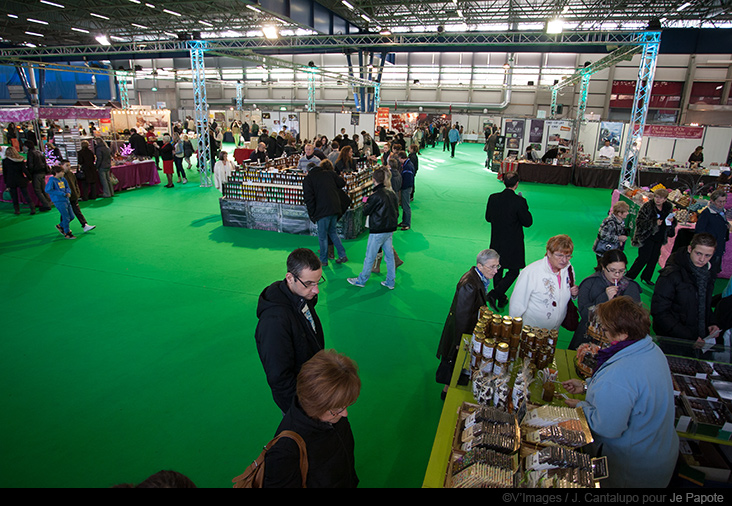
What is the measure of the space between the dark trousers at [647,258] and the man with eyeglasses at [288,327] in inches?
235

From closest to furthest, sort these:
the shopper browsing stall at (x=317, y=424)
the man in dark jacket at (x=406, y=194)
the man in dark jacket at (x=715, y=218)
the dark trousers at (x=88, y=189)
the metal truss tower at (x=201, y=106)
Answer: the shopper browsing stall at (x=317, y=424) < the man in dark jacket at (x=715, y=218) < the man in dark jacket at (x=406, y=194) < the dark trousers at (x=88, y=189) < the metal truss tower at (x=201, y=106)

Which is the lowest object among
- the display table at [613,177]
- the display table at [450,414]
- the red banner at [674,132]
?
the display table at [450,414]

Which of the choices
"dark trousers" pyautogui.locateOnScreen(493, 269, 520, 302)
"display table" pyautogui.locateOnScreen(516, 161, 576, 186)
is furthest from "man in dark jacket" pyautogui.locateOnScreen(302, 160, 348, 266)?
"display table" pyautogui.locateOnScreen(516, 161, 576, 186)

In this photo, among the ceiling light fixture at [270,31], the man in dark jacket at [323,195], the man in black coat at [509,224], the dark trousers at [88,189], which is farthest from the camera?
the ceiling light fixture at [270,31]

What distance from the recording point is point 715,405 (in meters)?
2.72

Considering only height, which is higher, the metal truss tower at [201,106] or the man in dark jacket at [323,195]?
the metal truss tower at [201,106]

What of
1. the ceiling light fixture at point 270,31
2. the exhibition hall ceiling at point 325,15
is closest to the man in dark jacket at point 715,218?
the ceiling light fixture at point 270,31

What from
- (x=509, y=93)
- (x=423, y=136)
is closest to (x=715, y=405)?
(x=423, y=136)

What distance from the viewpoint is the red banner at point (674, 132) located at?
623 inches

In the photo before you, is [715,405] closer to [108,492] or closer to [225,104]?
[108,492]

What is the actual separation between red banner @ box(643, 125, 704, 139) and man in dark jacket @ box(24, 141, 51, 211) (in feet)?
62.8

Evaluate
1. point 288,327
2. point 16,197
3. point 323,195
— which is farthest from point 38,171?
point 288,327

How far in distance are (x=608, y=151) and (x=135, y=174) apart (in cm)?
1612

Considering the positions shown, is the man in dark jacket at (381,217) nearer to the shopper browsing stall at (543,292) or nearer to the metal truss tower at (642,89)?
the shopper browsing stall at (543,292)
